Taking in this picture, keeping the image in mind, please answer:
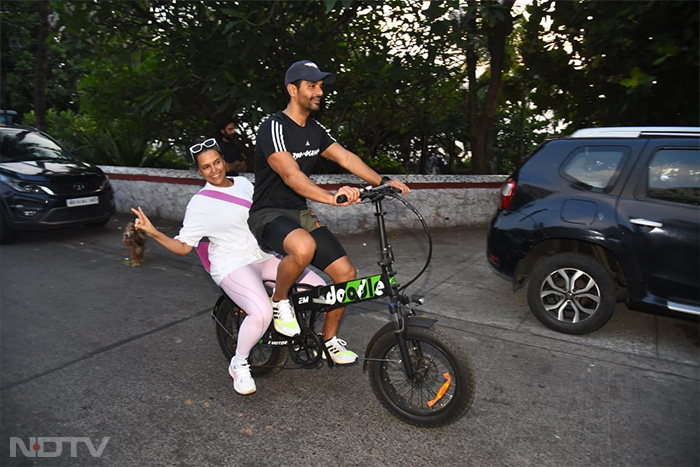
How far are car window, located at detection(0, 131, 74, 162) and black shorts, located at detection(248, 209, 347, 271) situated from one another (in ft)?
21.8

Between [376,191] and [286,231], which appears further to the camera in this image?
[286,231]

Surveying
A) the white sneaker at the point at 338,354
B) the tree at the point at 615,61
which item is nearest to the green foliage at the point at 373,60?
the tree at the point at 615,61

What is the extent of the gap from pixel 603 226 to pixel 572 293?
0.64 m

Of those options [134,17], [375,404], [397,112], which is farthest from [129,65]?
[375,404]

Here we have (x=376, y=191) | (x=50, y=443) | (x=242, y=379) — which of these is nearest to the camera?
(x=376, y=191)

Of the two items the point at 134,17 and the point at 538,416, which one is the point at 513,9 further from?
the point at 538,416

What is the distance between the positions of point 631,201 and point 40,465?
4.60 meters

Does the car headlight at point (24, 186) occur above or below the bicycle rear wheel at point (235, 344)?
above

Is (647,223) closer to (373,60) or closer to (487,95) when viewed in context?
(373,60)

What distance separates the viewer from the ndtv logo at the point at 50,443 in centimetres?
284

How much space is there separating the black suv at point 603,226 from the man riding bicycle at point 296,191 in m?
2.09

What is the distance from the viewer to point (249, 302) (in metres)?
3.23

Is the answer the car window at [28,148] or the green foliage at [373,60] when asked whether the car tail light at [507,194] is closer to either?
the green foliage at [373,60]

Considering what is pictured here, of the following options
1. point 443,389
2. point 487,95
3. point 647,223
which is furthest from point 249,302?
point 487,95
